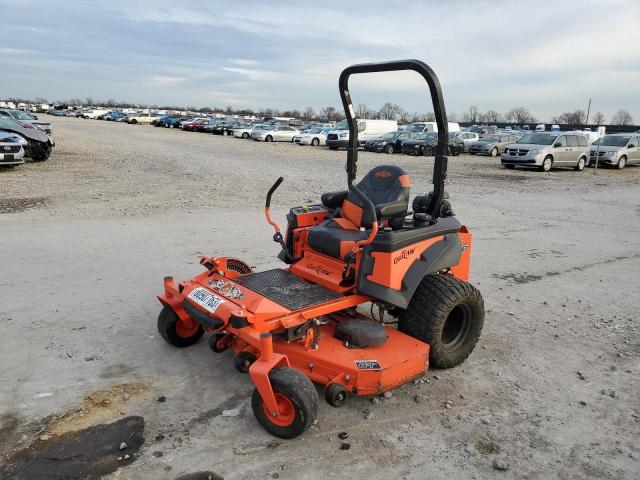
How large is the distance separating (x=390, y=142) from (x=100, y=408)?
25282 mm

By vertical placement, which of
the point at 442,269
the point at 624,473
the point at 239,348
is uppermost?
the point at 442,269

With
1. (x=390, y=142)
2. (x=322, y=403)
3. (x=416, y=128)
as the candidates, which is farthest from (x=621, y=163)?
(x=322, y=403)

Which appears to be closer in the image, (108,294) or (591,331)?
(591,331)

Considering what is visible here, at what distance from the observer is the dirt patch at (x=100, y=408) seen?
3.30 m

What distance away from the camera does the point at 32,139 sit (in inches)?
636

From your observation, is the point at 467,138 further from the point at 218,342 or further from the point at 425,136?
the point at 218,342

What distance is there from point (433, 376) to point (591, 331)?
1953mm

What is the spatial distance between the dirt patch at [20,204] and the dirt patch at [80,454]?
24.2 ft

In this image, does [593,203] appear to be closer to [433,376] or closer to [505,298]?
[505,298]

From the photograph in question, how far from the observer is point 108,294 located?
5.50m

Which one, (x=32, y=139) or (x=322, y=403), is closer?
(x=322, y=403)

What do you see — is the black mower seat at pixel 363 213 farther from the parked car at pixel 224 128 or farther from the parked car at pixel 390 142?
the parked car at pixel 224 128

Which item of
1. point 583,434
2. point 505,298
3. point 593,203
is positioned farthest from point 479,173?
point 583,434

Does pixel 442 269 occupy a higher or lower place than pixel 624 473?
higher
